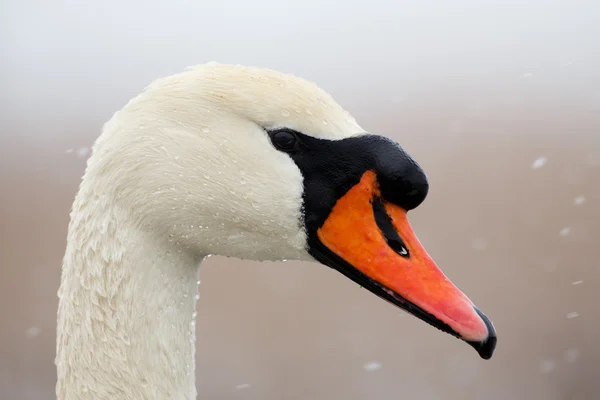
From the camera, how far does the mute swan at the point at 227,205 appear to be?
1.43 metres

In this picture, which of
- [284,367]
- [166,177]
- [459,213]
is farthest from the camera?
[459,213]

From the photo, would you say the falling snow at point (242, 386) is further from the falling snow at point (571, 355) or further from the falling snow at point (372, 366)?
the falling snow at point (571, 355)

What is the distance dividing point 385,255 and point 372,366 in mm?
7456

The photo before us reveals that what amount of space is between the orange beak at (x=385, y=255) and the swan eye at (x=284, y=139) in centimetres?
14

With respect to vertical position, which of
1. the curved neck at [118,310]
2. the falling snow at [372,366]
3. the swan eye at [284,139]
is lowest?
the falling snow at [372,366]

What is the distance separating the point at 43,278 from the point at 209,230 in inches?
319

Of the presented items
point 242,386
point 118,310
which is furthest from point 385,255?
point 242,386

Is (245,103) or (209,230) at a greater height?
(245,103)

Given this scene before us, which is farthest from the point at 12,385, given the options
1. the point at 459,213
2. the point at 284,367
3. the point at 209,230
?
the point at 209,230

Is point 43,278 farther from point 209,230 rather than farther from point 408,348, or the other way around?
point 209,230

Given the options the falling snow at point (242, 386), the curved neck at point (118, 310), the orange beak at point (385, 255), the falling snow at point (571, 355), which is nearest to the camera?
the orange beak at point (385, 255)

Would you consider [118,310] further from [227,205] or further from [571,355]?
[571,355]

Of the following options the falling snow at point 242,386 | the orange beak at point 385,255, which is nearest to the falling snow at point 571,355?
the falling snow at point 242,386

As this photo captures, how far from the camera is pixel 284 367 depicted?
8.55 m
